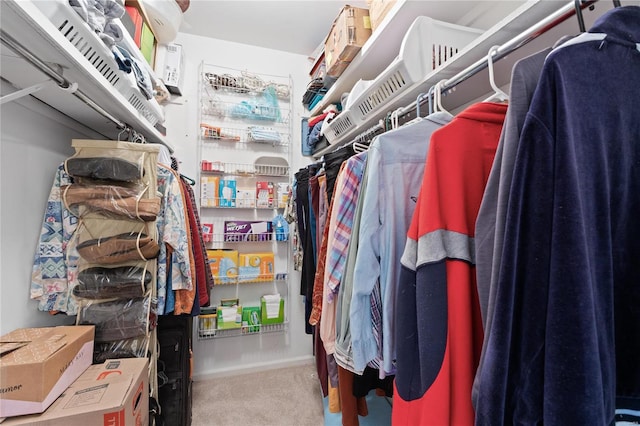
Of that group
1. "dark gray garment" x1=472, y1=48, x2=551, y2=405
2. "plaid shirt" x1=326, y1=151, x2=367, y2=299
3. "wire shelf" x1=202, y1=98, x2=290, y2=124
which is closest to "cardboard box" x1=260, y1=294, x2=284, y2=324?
"plaid shirt" x1=326, y1=151, x2=367, y2=299

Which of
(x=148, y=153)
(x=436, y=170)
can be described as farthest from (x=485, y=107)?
(x=148, y=153)

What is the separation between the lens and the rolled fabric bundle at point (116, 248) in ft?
3.71

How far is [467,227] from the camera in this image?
625 millimetres

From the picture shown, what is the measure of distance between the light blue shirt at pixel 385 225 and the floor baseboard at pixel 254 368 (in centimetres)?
188

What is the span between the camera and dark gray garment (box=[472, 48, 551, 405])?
1.54 feet

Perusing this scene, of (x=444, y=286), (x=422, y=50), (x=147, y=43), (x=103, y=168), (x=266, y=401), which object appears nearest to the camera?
(x=444, y=286)

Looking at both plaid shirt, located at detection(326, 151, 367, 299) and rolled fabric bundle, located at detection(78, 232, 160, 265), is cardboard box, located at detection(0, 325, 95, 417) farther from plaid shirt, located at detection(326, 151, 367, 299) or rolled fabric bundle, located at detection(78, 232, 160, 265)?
plaid shirt, located at detection(326, 151, 367, 299)

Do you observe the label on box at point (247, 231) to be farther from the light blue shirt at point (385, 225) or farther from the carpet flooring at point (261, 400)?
the light blue shirt at point (385, 225)

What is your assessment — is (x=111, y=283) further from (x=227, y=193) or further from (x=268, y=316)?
(x=268, y=316)

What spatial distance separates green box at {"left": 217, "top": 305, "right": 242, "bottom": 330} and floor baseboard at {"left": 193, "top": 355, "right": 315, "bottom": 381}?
17.6 inches

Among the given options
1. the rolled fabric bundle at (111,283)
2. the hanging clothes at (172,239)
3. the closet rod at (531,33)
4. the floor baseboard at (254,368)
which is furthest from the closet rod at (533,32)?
the floor baseboard at (254,368)

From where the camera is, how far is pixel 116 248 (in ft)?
3.75

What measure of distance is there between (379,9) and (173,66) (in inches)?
62.6

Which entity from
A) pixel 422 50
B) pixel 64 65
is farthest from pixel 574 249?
pixel 64 65
